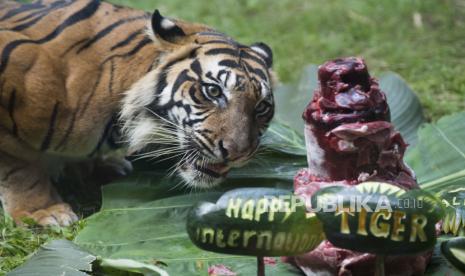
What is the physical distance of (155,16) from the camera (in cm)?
326

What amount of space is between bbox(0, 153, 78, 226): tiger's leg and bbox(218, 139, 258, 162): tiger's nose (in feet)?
2.53

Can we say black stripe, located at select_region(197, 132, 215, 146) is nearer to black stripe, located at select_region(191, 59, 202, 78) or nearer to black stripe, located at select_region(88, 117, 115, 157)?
black stripe, located at select_region(191, 59, 202, 78)

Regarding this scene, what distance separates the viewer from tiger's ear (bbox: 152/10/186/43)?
128 inches

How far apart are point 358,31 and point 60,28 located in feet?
10.6

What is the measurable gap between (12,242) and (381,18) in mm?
4088

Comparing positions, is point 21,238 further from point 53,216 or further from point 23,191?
point 23,191

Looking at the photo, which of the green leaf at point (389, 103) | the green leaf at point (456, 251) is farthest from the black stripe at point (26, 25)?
the green leaf at point (456, 251)

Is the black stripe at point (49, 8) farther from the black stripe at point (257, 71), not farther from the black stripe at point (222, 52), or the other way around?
the black stripe at point (257, 71)

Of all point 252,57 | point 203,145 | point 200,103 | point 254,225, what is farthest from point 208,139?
point 254,225

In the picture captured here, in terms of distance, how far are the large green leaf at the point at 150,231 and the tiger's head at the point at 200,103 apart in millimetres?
126

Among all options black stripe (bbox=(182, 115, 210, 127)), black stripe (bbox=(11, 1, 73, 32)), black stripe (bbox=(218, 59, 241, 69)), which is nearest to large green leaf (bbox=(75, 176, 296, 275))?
black stripe (bbox=(182, 115, 210, 127))

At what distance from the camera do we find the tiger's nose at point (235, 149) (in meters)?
2.97

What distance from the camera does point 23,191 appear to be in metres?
3.47

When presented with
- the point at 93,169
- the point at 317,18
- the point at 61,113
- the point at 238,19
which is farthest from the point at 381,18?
the point at 61,113
